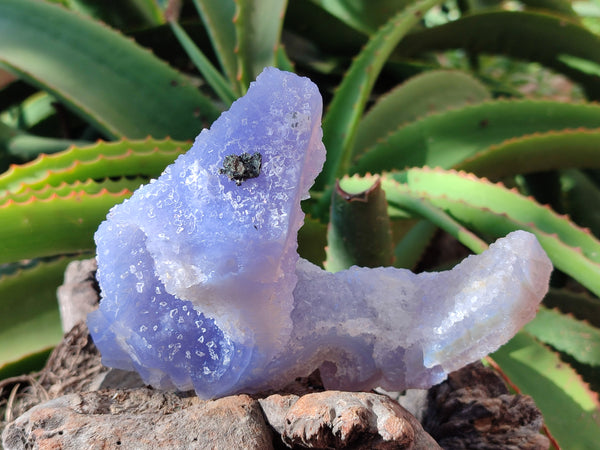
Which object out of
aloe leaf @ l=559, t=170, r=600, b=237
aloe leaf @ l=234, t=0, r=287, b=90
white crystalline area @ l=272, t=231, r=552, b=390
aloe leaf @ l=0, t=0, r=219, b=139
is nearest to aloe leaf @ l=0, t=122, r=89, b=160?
aloe leaf @ l=0, t=0, r=219, b=139

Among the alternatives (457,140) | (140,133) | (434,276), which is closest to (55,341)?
(140,133)

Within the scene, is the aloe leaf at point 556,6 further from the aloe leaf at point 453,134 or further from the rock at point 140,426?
the rock at point 140,426

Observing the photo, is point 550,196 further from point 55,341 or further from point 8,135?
point 8,135

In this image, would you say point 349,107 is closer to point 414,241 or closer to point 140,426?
point 414,241

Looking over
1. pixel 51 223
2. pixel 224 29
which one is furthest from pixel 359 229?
pixel 224 29

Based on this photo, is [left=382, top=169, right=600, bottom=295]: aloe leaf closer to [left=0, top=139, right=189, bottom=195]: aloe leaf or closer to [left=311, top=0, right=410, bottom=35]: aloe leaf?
[left=0, top=139, right=189, bottom=195]: aloe leaf

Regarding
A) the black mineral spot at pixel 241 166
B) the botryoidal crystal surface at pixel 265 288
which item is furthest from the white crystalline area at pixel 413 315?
the black mineral spot at pixel 241 166
